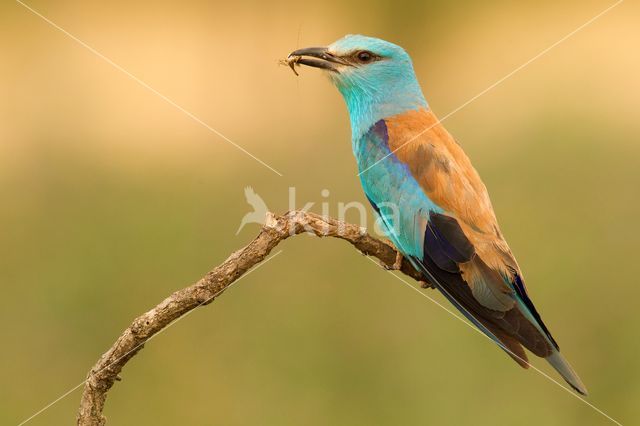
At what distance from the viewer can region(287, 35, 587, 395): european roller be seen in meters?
2.75

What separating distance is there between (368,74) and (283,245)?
1.32 meters

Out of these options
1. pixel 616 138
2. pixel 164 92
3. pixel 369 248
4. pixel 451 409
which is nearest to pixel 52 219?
pixel 164 92

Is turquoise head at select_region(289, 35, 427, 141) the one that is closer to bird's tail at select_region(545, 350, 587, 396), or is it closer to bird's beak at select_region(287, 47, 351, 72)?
bird's beak at select_region(287, 47, 351, 72)

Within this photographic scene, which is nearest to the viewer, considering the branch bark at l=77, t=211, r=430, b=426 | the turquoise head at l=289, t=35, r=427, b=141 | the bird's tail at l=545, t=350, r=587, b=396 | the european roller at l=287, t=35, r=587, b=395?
the branch bark at l=77, t=211, r=430, b=426

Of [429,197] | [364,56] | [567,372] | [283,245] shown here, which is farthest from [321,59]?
[567,372]

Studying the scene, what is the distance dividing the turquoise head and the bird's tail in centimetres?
115

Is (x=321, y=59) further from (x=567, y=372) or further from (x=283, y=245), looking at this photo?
(x=567, y=372)

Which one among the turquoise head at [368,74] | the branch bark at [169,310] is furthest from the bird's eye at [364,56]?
the branch bark at [169,310]

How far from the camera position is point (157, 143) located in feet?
19.6

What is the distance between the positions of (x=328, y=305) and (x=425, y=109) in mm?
1231

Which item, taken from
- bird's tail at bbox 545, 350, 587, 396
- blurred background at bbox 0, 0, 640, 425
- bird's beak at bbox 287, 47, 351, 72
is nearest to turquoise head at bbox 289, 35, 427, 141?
bird's beak at bbox 287, 47, 351, 72

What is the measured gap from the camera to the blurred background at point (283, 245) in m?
4.11

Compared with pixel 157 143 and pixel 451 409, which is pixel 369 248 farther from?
pixel 157 143

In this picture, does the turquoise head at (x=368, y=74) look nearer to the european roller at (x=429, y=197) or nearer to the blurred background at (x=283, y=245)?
the european roller at (x=429, y=197)
